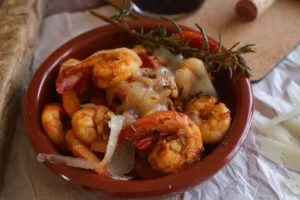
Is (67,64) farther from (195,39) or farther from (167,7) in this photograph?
(167,7)

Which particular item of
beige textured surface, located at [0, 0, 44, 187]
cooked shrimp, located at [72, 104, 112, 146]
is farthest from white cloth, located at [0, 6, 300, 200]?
cooked shrimp, located at [72, 104, 112, 146]

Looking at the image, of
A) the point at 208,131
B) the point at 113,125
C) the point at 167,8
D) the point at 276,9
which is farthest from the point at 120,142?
the point at 276,9

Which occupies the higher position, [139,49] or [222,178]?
[139,49]

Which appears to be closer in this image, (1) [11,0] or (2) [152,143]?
(2) [152,143]

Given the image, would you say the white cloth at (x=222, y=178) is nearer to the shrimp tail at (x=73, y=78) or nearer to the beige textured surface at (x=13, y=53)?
the beige textured surface at (x=13, y=53)

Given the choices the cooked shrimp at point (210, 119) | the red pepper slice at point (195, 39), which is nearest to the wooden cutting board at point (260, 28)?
the red pepper slice at point (195, 39)

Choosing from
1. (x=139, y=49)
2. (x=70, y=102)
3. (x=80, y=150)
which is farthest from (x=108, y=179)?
(x=139, y=49)

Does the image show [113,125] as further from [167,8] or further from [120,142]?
[167,8]
